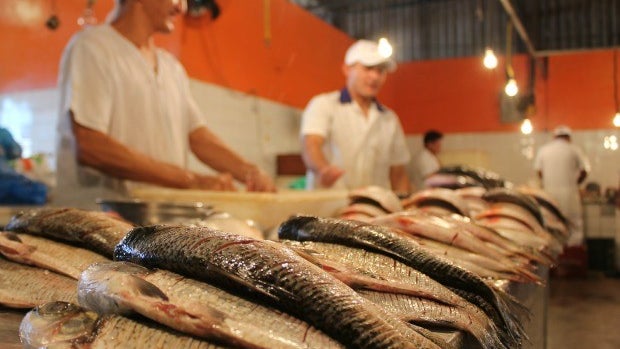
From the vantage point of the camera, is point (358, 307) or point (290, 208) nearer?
point (358, 307)

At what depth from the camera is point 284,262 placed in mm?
1049

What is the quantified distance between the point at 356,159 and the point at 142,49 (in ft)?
7.24

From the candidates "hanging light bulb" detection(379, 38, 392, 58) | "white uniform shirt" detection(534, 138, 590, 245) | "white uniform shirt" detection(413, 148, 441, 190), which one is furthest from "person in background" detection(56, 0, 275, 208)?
"white uniform shirt" detection(534, 138, 590, 245)

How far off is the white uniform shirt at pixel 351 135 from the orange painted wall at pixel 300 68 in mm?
1972

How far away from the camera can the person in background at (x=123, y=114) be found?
3111 millimetres

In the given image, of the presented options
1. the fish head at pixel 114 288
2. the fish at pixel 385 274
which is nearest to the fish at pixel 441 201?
the fish at pixel 385 274

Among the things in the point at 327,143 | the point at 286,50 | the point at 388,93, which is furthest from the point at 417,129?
the point at 327,143

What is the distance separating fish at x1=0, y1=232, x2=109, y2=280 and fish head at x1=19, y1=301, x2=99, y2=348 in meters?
0.34

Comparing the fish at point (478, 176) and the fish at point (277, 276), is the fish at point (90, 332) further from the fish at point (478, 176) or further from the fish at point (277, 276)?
the fish at point (478, 176)

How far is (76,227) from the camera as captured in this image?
4.98ft

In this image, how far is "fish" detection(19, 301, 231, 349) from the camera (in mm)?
923

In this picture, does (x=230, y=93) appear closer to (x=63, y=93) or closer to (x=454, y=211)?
Answer: (x=63, y=93)

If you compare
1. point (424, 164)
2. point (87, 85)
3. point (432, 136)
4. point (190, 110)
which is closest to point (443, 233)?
point (87, 85)

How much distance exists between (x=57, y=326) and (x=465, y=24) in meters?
13.9
